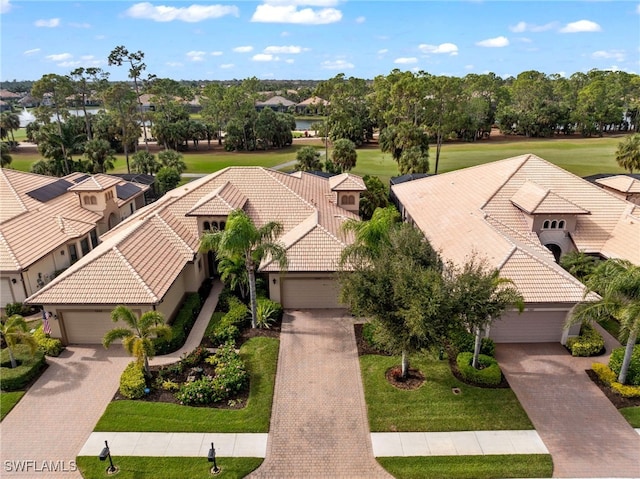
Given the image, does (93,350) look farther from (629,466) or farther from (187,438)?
(629,466)

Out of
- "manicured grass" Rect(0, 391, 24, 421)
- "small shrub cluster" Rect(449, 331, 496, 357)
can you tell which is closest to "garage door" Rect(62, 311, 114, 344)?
"manicured grass" Rect(0, 391, 24, 421)

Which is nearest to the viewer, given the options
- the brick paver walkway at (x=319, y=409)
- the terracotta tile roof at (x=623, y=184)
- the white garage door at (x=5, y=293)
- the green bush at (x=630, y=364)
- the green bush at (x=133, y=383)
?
the brick paver walkway at (x=319, y=409)

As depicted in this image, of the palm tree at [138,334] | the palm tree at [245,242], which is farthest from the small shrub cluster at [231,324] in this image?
the palm tree at [138,334]

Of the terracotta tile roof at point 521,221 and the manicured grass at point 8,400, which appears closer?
the manicured grass at point 8,400

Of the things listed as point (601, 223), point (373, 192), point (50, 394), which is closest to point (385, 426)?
point (50, 394)

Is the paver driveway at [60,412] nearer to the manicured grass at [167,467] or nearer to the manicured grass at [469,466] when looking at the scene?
the manicured grass at [167,467]

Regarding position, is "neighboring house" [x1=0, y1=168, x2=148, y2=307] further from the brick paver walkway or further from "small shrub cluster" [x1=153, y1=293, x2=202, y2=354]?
the brick paver walkway
